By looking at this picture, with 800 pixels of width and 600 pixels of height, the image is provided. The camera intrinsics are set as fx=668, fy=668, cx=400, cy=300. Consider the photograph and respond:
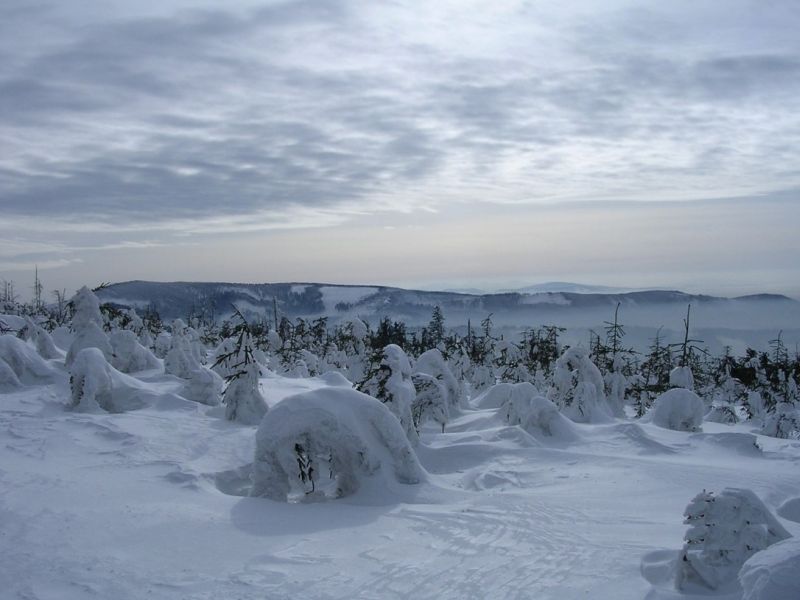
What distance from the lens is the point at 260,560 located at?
731cm

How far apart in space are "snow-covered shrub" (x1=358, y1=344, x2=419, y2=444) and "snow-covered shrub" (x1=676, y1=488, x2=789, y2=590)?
8.49 metres

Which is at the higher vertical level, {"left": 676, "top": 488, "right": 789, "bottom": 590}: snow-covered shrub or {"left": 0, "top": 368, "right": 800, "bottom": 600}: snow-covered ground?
{"left": 676, "top": 488, "right": 789, "bottom": 590}: snow-covered shrub

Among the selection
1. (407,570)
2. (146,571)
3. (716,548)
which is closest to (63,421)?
(146,571)

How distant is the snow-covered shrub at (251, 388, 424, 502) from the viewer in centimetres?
1038

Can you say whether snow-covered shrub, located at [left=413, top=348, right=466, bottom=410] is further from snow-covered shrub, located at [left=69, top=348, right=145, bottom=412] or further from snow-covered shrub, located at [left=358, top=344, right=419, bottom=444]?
snow-covered shrub, located at [left=69, top=348, right=145, bottom=412]

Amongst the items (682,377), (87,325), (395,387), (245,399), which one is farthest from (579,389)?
(87,325)

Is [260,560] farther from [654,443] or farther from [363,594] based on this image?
[654,443]

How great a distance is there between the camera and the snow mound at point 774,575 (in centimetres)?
489

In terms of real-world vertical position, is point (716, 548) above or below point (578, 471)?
above

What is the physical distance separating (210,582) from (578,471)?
8.66m

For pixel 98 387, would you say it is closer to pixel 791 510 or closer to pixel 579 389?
pixel 579 389

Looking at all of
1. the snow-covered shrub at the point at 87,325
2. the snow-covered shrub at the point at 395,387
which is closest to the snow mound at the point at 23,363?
the snow-covered shrub at the point at 87,325

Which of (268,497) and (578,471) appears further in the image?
(578,471)

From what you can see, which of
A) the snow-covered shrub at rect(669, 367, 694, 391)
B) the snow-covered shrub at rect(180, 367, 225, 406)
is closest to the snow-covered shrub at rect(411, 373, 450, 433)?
the snow-covered shrub at rect(180, 367, 225, 406)
